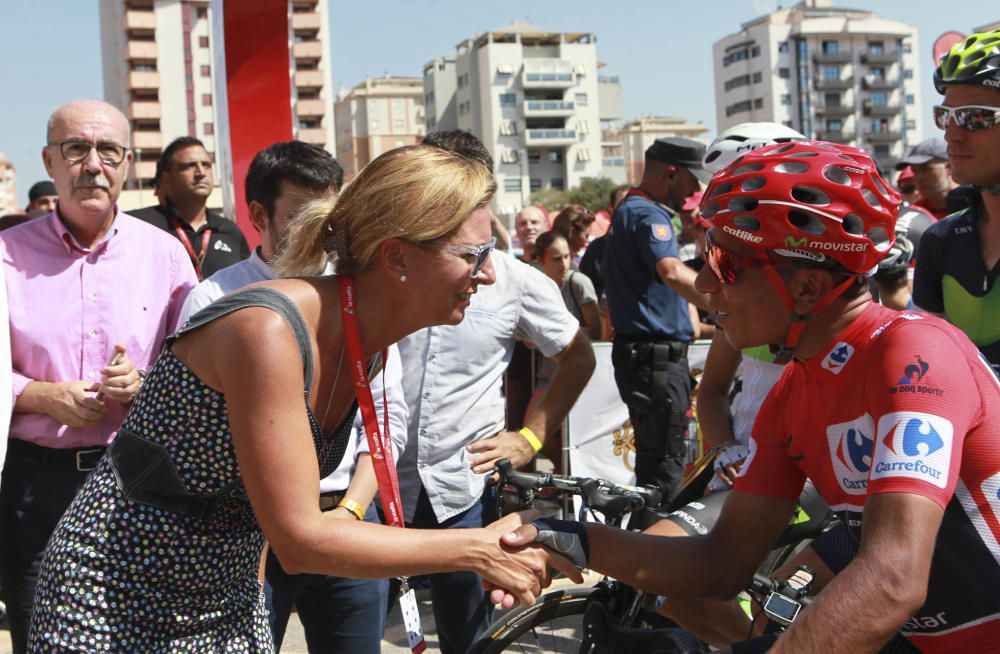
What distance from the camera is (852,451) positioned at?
7.57 ft

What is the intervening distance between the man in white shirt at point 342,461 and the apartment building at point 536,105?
384 ft

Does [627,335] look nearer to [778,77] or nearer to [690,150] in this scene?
[690,150]

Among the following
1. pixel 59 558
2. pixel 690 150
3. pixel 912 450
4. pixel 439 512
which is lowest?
pixel 439 512

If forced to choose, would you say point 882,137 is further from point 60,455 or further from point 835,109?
point 60,455

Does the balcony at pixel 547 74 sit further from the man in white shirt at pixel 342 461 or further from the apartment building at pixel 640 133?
the man in white shirt at pixel 342 461

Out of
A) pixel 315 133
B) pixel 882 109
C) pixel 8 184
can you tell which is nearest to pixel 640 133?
pixel 882 109

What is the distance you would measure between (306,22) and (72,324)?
10688cm

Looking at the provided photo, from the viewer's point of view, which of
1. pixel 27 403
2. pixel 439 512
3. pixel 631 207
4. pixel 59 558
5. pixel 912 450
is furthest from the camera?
pixel 631 207

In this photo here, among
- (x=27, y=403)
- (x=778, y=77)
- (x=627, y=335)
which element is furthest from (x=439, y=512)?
(x=778, y=77)

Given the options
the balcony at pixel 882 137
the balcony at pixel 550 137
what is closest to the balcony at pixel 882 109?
the balcony at pixel 882 137

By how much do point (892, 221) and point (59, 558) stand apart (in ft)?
6.58

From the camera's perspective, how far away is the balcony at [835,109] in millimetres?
142500

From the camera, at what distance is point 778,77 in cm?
14025

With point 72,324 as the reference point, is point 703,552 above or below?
below
